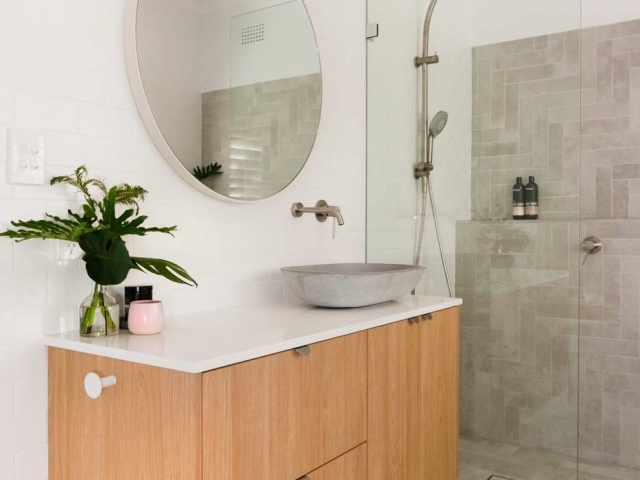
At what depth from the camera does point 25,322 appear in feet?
4.65

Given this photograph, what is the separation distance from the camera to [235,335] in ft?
4.76

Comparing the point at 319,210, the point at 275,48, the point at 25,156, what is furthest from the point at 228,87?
the point at 25,156

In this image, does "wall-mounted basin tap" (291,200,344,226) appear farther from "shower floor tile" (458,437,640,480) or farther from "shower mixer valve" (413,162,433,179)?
"shower floor tile" (458,437,640,480)

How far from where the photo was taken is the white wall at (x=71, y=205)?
1.39 m

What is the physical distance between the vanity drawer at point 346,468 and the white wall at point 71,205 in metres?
0.62

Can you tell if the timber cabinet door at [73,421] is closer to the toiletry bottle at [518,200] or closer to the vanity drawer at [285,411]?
the vanity drawer at [285,411]

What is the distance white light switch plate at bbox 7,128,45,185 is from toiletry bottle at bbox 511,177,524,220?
5.03 ft

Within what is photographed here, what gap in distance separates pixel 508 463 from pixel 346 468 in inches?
33.0

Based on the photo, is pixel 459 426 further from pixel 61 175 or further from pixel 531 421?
pixel 61 175

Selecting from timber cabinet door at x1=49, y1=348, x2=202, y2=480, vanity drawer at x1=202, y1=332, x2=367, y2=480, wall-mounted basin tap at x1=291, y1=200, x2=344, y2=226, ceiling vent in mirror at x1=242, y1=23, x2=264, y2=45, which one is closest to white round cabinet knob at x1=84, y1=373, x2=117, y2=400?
timber cabinet door at x1=49, y1=348, x2=202, y2=480

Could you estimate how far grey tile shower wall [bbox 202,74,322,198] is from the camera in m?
1.87

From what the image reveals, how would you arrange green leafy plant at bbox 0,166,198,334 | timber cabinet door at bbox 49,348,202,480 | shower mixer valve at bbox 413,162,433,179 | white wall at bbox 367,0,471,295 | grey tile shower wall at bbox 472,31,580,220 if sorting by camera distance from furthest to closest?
1. shower mixer valve at bbox 413,162,433,179
2. white wall at bbox 367,0,471,295
3. grey tile shower wall at bbox 472,31,580,220
4. green leafy plant at bbox 0,166,198,334
5. timber cabinet door at bbox 49,348,202,480

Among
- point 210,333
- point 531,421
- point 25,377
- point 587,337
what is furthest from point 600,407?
point 25,377

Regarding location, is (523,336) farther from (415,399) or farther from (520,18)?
(520,18)
